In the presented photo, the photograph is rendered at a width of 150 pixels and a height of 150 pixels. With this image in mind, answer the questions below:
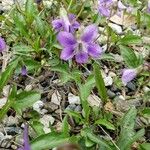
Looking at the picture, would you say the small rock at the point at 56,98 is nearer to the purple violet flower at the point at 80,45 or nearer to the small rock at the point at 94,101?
the small rock at the point at 94,101

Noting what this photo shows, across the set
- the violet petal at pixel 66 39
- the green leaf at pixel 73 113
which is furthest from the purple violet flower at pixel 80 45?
the green leaf at pixel 73 113

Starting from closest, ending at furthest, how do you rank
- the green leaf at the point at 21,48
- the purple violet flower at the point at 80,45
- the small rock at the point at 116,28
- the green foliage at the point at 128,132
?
the green foliage at the point at 128,132 → the purple violet flower at the point at 80,45 → the green leaf at the point at 21,48 → the small rock at the point at 116,28

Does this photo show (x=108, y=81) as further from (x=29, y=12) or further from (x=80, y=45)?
(x=29, y=12)

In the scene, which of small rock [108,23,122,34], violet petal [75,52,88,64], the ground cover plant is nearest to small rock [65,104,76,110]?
the ground cover plant

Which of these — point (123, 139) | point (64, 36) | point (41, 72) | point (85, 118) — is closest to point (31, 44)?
point (41, 72)

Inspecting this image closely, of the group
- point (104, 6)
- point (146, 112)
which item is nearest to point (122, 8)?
point (104, 6)

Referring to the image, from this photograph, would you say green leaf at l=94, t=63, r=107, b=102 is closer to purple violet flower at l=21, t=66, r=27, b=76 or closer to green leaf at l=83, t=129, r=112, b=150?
green leaf at l=83, t=129, r=112, b=150

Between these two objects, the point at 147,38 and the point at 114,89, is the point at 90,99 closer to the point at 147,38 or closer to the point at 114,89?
the point at 114,89
